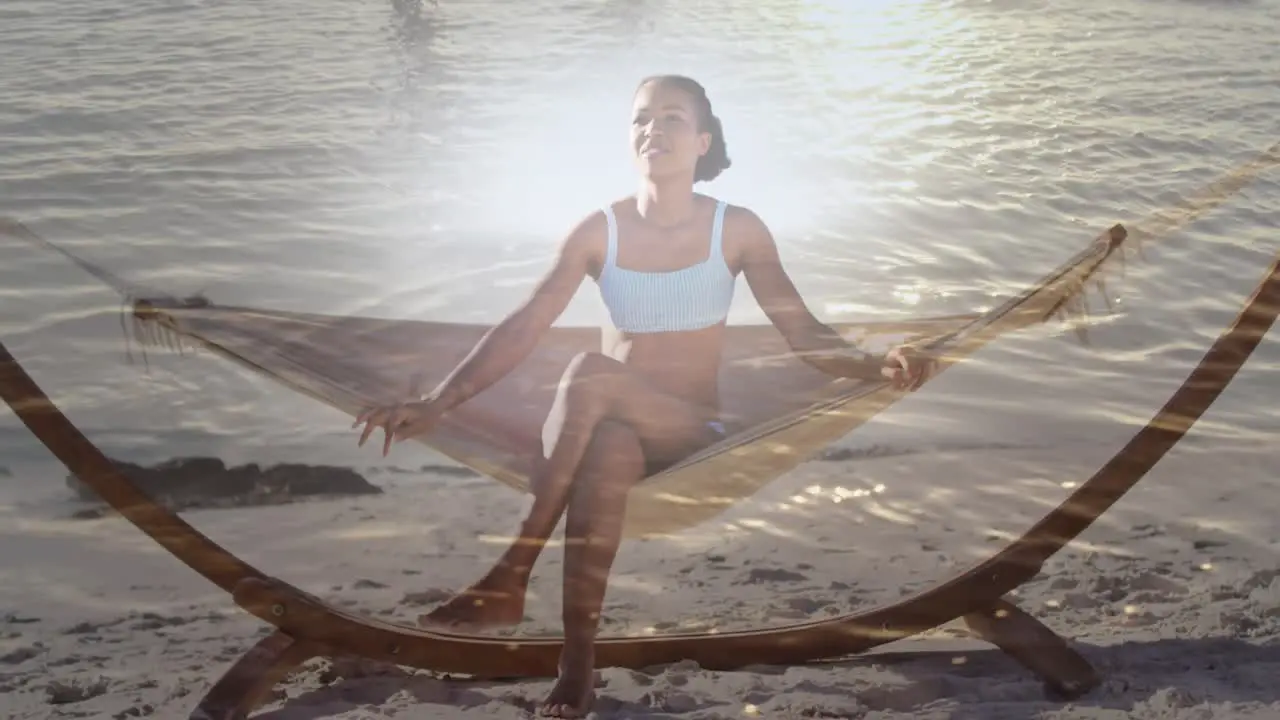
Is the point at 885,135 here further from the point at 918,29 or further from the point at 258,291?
the point at 258,291

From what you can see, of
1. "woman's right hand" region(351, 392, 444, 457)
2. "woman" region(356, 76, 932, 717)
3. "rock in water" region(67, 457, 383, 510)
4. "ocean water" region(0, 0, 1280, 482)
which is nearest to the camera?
"woman's right hand" region(351, 392, 444, 457)

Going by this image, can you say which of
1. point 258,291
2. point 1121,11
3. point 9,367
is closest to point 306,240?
point 258,291

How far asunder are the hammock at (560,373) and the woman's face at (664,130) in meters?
0.42

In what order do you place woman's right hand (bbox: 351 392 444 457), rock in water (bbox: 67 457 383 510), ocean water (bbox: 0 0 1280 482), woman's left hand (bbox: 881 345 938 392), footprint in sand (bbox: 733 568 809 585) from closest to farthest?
woman's right hand (bbox: 351 392 444 457) < woman's left hand (bbox: 881 345 938 392) < footprint in sand (bbox: 733 568 809 585) < rock in water (bbox: 67 457 383 510) < ocean water (bbox: 0 0 1280 482)

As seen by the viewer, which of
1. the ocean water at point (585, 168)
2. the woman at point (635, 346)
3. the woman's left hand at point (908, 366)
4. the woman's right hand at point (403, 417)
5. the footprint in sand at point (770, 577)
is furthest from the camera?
the ocean water at point (585, 168)

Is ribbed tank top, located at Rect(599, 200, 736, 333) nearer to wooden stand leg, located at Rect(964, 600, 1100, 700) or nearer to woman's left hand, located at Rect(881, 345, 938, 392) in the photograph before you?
woman's left hand, located at Rect(881, 345, 938, 392)

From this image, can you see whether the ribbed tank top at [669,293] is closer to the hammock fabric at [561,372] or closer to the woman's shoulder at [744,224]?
the woman's shoulder at [744,224]

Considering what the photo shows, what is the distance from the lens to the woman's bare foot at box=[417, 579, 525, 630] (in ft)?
6.76

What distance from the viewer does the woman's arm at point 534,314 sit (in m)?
1.92

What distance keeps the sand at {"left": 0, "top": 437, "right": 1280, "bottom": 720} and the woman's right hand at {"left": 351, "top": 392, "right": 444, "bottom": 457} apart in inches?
18.3

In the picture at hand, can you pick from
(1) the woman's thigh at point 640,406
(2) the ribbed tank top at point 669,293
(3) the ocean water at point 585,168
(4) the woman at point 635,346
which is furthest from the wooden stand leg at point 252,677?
(3) the ocean water at point 585,168

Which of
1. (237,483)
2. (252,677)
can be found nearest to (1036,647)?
(252,677)

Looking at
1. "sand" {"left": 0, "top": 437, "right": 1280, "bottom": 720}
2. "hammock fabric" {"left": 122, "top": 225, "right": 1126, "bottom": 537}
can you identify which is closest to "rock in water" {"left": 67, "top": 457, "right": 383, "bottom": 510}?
"sand" {"left": 0, "top": 437, "right": 1280, "bottom": 720}

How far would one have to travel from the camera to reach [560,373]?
234 centimetres
